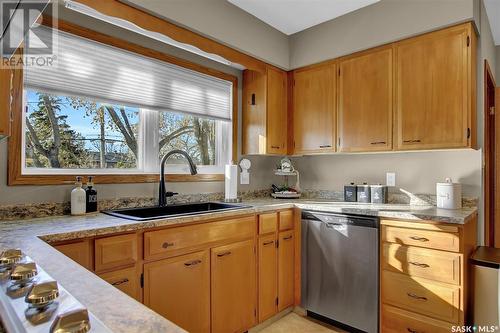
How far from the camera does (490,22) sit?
2818mm

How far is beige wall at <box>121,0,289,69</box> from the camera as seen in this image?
2041 millimetres


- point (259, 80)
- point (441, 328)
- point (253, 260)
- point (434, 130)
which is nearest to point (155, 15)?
point (259, 80)

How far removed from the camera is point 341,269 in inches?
91.0

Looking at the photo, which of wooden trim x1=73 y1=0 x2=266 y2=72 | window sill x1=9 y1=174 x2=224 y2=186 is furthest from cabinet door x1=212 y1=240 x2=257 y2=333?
wooden trim x1=73 y1=0 x2=266 y2=72

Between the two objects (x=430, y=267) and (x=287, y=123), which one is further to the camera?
(x=287, y=123)

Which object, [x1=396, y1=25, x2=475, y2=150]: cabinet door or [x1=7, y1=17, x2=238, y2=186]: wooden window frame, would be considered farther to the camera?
[x1=396, y1=25, x2=475, y2=150]: cabinet door

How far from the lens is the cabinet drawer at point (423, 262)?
1.86 metres

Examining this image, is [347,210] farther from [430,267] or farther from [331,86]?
[331,86]

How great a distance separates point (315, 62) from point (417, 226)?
5.78ft

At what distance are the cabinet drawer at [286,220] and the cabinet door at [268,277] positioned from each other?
0.14m

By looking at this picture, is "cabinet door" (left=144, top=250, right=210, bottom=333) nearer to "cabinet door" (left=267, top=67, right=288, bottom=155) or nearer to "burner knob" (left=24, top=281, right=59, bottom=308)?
"burner knob" (left=24, top=281, right=59, bottom=308)

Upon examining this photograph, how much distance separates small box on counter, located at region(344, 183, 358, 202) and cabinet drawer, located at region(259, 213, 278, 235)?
2.61 ft

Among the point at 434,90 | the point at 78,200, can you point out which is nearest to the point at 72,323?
the point at 78,200

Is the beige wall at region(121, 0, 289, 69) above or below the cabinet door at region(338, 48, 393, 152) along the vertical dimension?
above
